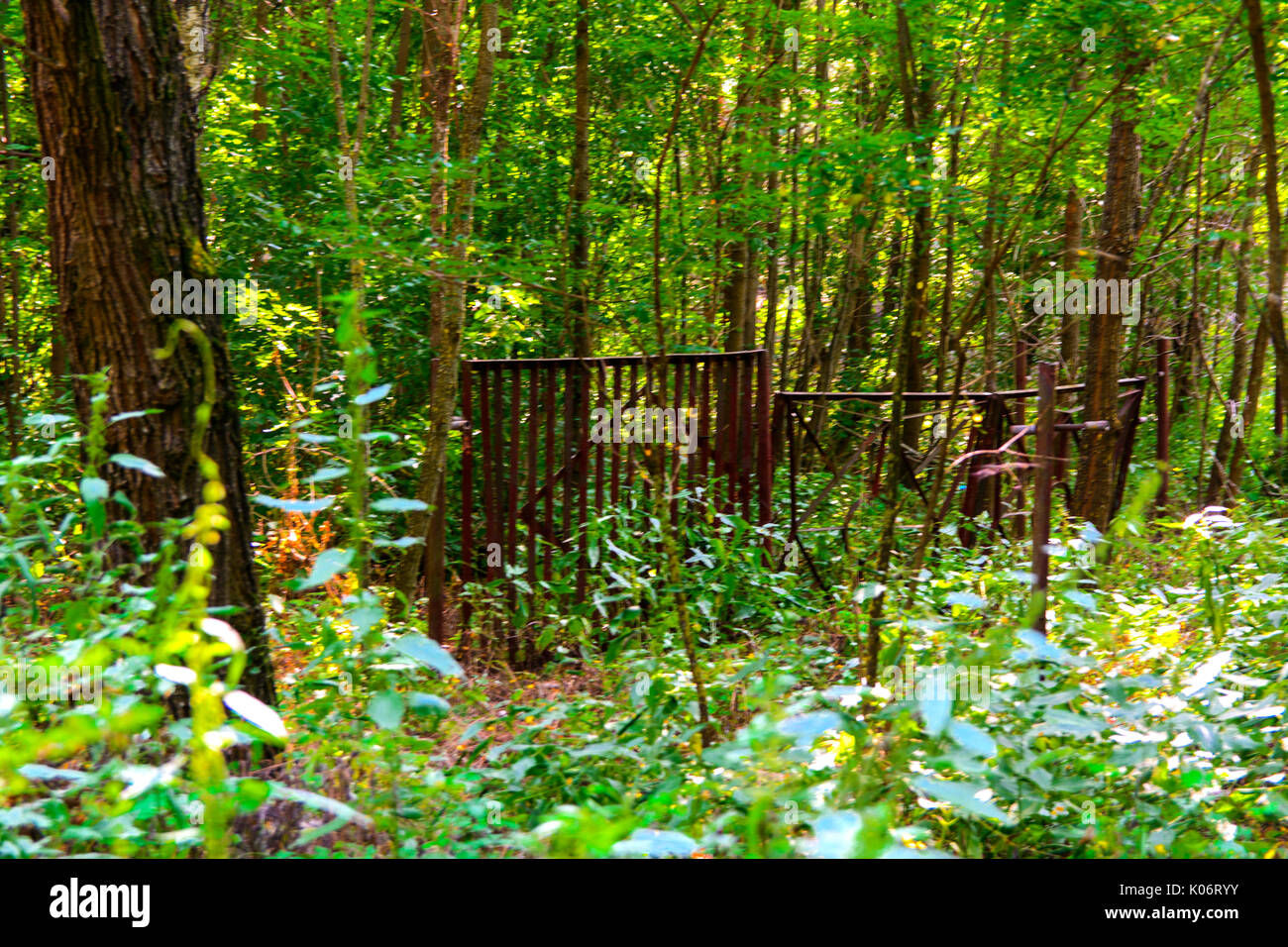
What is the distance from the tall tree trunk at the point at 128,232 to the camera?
9.62 feet

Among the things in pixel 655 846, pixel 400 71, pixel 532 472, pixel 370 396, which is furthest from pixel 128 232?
pixel 400 71

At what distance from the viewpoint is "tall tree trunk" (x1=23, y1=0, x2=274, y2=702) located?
115 inches

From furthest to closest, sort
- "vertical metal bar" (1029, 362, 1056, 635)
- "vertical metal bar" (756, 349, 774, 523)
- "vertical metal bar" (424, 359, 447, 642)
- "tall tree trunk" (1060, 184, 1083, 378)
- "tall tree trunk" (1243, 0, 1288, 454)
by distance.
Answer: "tall tree trunk" (1060, 184, 1083, 378) < "vertical metal bar" (756, 349, 774, 523) < "vertical metal bar" (424, 359, 447, 642) < "vertical metal bar" (1029, 362, 1056, 635) < "tall tree trunk" (1243, 0, 1288, 454)

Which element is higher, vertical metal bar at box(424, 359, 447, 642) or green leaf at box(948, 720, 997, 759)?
green leaf at box(948, 720, 997, 759)

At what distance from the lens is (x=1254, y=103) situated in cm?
720

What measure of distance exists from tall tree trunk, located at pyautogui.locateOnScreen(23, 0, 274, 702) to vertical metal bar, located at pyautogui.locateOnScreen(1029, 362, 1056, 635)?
247 cm

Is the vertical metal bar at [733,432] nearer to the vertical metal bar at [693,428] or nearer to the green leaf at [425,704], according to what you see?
the vertical metal bar at [693,428]

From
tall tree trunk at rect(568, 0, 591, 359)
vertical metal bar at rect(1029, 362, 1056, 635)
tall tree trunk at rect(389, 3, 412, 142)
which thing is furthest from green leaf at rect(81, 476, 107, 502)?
tall tree trunk at rect(389, 3, 412, 142)

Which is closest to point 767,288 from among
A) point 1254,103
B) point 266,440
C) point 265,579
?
point 1254,103

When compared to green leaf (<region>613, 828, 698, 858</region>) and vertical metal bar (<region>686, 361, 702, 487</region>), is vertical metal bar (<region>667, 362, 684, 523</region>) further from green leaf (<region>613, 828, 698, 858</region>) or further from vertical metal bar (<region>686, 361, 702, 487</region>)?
green leaf (<region>613, 828, 698, 858</region>)

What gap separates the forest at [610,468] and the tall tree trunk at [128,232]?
12 millimetres

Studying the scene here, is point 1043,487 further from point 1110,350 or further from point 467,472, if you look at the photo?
point 1110,350

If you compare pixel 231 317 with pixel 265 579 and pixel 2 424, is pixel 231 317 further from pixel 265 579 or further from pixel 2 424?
pixel 265 579
